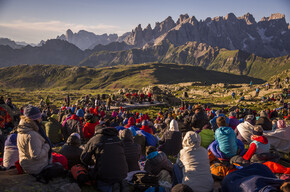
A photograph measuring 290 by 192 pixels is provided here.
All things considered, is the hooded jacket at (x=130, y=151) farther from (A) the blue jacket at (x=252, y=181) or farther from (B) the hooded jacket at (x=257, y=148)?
(B) the hooded jacket at (x=257, y=148)

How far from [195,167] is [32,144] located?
509 cm

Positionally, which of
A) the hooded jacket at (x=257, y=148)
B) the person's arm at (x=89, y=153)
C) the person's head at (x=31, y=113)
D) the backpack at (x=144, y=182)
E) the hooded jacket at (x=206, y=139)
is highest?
the person's head at (x=31, y=113)

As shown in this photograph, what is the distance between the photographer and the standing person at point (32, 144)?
5.96m

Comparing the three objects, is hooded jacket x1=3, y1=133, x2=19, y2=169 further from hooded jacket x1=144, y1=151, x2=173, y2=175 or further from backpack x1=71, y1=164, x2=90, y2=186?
hooded jacket x1=144, y1=151, x2=173, y2=175

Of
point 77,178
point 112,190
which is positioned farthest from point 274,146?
point 77,178

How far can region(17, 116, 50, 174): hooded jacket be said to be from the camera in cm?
596

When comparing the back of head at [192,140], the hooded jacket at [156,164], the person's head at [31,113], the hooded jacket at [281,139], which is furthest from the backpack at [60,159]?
the hooded jacket at [281,139]

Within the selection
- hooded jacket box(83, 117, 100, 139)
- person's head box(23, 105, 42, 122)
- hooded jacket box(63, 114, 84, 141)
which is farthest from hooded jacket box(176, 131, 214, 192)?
A: hooded jacket box(83, 117, 100, 139)

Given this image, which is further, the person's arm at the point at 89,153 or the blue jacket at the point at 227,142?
the blue jacket at the point at 227,142

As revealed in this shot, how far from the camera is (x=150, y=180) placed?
718 cm

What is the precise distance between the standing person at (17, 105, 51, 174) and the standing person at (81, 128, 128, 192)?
1.28 metres

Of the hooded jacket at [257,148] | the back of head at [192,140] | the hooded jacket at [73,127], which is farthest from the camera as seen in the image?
the hooded jacket at [73,127]

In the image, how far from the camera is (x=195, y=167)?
653 centimetres

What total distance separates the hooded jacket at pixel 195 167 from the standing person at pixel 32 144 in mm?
4505
